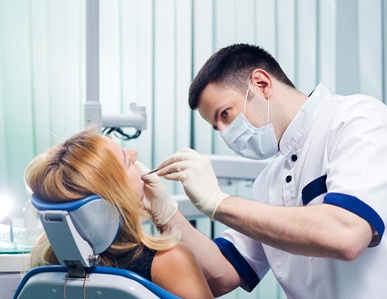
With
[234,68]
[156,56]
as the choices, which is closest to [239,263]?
[234,68]

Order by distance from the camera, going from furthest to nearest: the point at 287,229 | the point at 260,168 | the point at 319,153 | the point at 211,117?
the point at 260,168
the point at 211,117
the point at 319,153
the point at 287,229

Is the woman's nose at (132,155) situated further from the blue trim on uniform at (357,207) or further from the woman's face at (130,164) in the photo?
the blue trim on uniform at (357,207)

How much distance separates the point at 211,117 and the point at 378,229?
22.3 inches

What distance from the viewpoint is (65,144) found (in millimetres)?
1404

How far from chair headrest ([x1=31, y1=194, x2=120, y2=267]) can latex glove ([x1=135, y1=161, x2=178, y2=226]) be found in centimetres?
32

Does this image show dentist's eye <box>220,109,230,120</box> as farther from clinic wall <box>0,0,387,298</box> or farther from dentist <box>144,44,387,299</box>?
clinic wall <box>0,0,387,298</box>

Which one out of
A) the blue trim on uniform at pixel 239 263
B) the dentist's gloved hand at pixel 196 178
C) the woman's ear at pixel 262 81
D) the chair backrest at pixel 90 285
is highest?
the woman's ear at pixel 262 81

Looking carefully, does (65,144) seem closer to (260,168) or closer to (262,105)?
(262,105)

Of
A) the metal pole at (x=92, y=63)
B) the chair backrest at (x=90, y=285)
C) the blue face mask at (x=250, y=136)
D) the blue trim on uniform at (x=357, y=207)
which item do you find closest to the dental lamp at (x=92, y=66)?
the metal pole at (x=92, y=63)

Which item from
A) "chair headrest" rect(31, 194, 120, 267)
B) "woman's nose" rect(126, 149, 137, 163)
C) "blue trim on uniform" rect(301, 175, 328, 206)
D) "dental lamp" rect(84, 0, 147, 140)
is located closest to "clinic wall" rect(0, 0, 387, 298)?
"dental lamp" rect(84, 0, 147, 140)

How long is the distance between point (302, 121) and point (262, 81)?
154 millimetres

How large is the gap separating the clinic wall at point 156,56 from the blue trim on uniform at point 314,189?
1.43 meters

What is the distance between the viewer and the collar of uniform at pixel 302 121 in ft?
Result: 5.43

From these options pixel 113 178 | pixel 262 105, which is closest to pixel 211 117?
pixel 262 105
